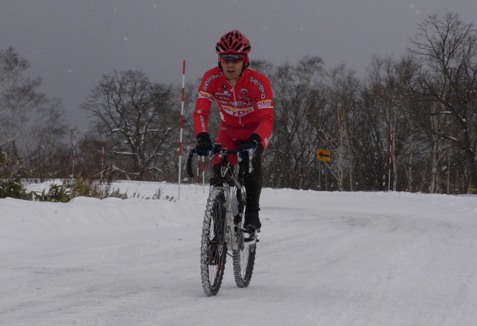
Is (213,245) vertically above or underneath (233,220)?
underneath

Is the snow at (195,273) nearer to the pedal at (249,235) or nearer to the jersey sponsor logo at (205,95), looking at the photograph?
the pedal at (249,235)

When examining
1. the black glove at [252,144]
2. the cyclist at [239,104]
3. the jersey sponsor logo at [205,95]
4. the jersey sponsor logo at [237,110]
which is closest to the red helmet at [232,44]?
the cyclist at [239,104]

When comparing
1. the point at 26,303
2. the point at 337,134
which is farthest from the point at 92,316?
the point at 337,134

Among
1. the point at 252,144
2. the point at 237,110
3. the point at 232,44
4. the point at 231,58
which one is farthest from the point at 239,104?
the point at 252,144

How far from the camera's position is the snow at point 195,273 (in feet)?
12.0

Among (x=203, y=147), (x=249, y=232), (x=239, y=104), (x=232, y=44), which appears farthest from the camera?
(x=239, y=104)

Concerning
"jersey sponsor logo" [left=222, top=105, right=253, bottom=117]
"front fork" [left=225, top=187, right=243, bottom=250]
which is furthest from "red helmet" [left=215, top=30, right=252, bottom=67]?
"front fork" [left=225, top=187, right=243, bottom=250]

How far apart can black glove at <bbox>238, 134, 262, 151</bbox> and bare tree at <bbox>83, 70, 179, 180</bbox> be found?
4539 centimetres

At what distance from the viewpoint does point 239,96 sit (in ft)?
17.1

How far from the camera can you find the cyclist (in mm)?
4820

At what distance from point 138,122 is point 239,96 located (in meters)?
47.2

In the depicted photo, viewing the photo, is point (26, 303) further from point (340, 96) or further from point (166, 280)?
point (340, 96)

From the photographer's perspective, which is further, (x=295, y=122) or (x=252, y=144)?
(x=295, y=122)

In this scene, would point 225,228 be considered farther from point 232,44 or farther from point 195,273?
point 232,44
